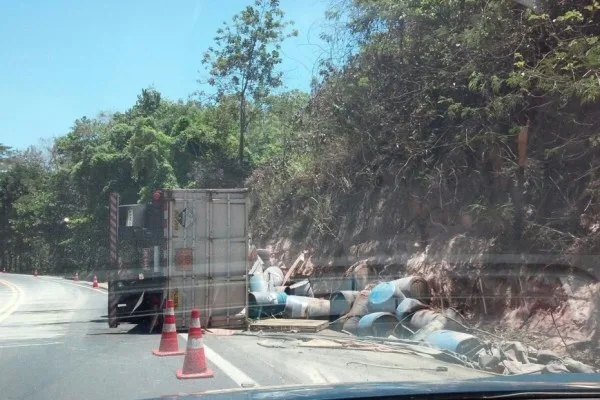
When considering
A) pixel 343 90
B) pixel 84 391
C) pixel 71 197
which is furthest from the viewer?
pixel 71 197

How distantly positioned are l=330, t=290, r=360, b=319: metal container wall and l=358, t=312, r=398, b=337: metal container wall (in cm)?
178

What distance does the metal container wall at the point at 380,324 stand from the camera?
11.9 meters

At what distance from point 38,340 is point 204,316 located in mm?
2933

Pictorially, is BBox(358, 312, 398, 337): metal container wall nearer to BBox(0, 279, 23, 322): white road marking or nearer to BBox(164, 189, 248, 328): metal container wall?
BBox(164, 189, 248, 328): metal container wall

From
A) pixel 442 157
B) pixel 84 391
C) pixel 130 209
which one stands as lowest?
pixel 84 391

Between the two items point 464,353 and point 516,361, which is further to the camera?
point 464,353

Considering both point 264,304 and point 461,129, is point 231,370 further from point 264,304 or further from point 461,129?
point 461,129

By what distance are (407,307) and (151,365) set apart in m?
4.71

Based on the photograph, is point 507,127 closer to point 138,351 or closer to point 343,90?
point 343,90

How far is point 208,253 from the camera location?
13.1 metres

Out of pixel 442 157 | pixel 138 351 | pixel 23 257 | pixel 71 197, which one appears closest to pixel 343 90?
pixel 442 157

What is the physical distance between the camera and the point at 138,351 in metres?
10.8

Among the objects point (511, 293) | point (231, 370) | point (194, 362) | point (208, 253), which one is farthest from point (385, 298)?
point (194, 362)

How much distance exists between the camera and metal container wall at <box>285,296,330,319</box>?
1448 centimetres
